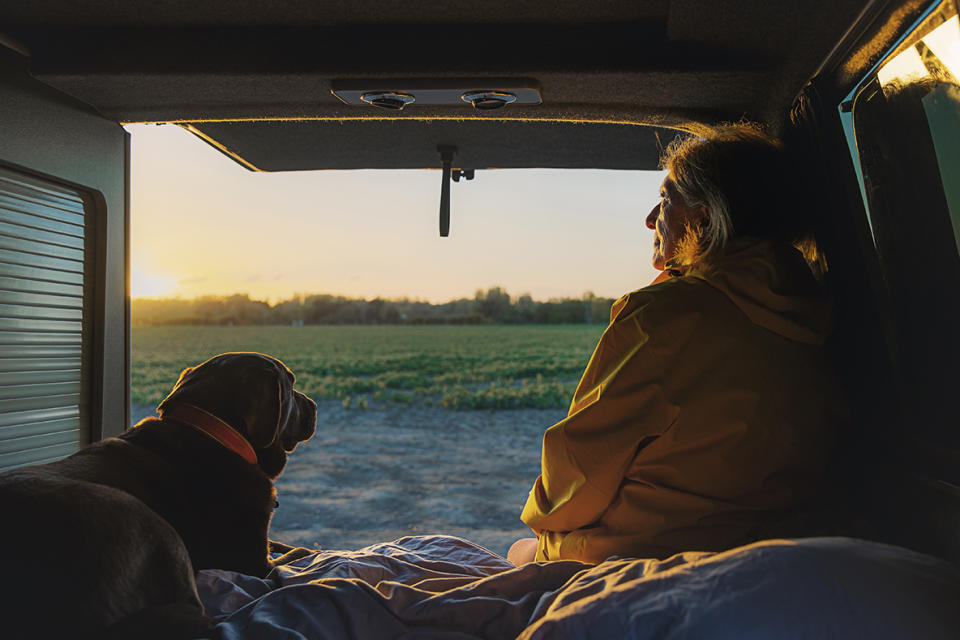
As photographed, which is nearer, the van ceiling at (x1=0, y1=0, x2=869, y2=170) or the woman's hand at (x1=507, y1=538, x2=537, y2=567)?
the van ceiling at (x1=0, y1=0, x2=869, y2=170)

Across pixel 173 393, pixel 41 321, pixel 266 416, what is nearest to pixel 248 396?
pixel 266 416

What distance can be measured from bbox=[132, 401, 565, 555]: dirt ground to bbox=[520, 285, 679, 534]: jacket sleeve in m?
2.82

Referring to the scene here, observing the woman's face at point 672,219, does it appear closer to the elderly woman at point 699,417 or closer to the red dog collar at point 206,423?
the elderly woman at point 699,417

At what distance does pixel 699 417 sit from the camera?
1283 millimetres

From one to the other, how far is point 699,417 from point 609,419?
174mm

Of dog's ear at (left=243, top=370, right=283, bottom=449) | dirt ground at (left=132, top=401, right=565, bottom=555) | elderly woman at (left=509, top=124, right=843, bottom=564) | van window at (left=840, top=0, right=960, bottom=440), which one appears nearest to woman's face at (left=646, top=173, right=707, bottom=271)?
elderly woman at (left=509, top=124, right=843, bottom=564)

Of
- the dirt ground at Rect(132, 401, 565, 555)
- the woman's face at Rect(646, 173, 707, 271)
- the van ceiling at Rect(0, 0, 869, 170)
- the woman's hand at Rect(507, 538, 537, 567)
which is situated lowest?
the dirt ground at Rect(132, 401, 565, 555)

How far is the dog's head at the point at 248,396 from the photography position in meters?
1.98

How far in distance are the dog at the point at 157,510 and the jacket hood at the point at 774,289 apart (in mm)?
1240

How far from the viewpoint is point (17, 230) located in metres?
1.79

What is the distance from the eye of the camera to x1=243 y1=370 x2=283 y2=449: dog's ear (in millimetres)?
2043

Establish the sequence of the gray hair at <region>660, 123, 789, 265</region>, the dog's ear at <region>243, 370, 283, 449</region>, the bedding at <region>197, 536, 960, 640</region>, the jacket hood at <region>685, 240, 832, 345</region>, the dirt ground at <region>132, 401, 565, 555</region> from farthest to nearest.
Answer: the dirt ground at <region>132, 401, 565, 555</region>, the dog's ear at <region>243, 370, 283, 449</region>, the gray hair at <region>660, 123, 789, 265</region>, the jacket hood at <region>685, 240, 832, 345</region>, the bedding at <region>197, 536, 960, 640</region>

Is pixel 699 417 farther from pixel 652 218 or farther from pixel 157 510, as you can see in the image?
pixel 157 510

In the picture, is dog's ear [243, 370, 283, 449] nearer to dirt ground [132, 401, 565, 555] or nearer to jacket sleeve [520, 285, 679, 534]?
jacket sleeve [520, 285, 679, 534]
